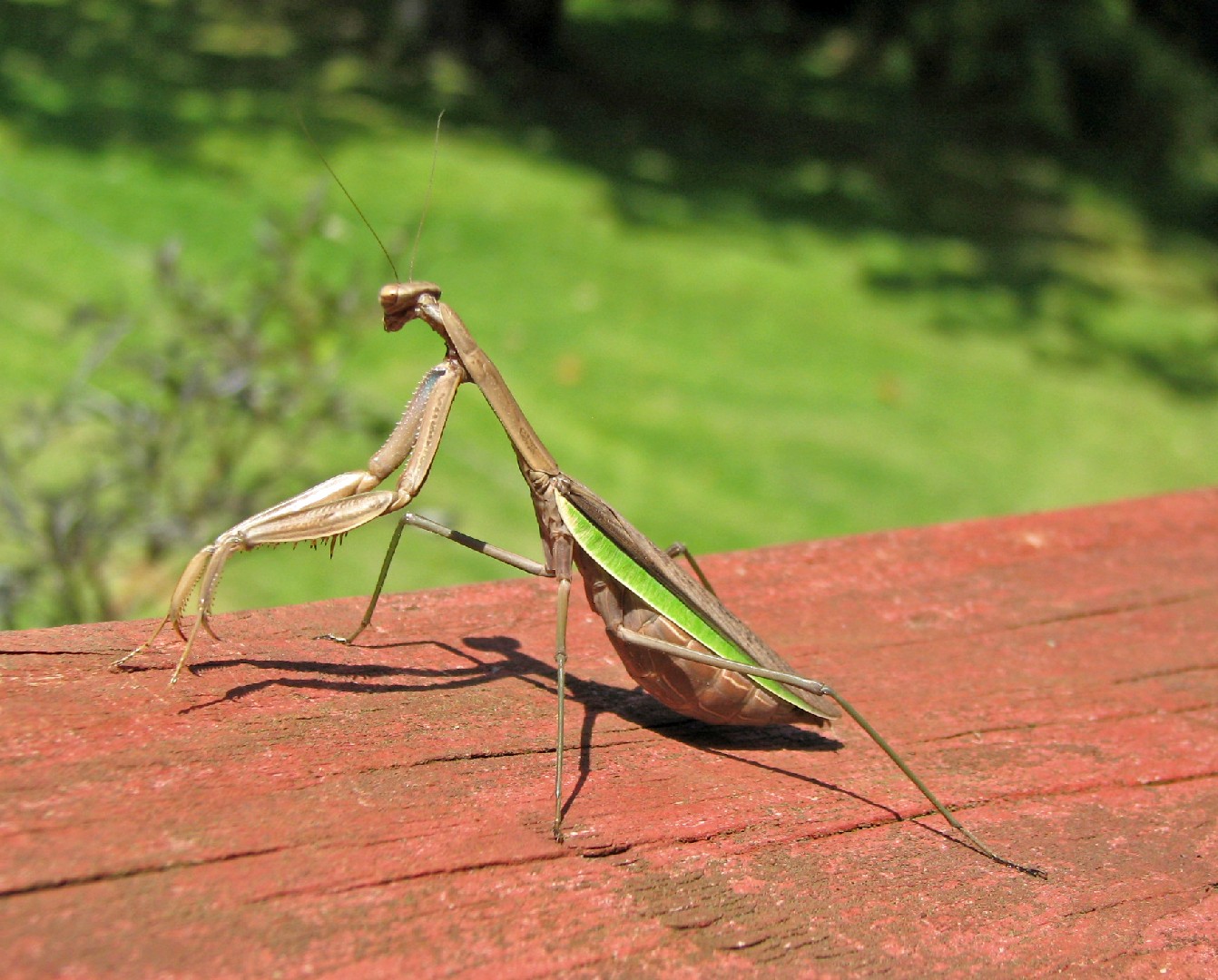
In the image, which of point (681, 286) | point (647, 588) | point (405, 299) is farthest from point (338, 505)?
point (681, 286)

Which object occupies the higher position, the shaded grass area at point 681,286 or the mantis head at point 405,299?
the mantis head at point 405,299

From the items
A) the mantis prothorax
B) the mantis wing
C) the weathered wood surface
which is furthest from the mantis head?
the weathered wood surface

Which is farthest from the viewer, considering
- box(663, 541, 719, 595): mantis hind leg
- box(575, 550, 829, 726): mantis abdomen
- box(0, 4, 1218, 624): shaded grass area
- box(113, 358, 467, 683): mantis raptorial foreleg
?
box(0, 4, 1218, 624): shaded grass area

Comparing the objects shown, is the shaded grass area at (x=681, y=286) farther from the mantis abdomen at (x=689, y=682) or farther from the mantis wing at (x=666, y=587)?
the mantis abdomen at (x=689, y=682)

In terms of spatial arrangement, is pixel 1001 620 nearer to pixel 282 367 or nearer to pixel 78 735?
pixel 78 735

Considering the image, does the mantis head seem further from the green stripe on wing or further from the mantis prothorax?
the green stripe on wing

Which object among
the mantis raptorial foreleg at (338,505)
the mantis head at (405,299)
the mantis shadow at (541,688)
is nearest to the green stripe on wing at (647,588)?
the mantis shadow at (541,688)
